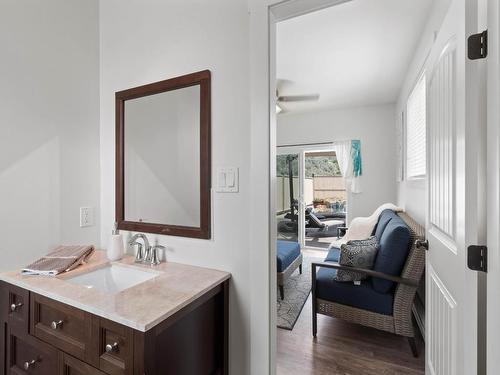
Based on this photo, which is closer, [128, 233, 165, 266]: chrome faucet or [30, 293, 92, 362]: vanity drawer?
[30, 293, 92, 362]: vanity drawer

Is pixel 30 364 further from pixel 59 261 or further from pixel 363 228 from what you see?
pixel 363 228

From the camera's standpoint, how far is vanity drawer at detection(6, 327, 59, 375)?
1.08m

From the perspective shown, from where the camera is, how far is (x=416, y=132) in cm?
260

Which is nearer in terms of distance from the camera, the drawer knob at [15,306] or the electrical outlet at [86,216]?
the drawer knob at [15,306]

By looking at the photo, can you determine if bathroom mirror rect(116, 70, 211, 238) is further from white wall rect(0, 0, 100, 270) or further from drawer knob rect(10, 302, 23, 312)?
drawer knob rect(10, 302, 23, 312)

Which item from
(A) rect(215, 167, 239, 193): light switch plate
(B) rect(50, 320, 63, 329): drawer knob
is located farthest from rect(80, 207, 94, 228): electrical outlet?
(A) rect(215, 167, 239, 193): light switch plate

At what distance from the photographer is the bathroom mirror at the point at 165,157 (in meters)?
1.38

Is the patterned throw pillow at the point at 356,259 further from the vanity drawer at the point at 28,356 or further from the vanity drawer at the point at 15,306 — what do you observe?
the vanity drawer at the point at 15,306

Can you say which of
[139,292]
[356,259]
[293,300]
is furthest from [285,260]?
[139,292]

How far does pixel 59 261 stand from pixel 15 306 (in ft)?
0.82

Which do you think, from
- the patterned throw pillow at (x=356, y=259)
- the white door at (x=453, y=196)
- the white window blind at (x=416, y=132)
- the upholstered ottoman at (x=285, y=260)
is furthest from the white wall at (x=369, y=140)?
the white door at (x=453, y=196)

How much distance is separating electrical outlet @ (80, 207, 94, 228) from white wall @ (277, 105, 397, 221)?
3.97m

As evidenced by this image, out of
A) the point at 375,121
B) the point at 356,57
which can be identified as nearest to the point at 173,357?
the point at 356,57

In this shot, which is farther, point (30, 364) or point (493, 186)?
point (30, 364)
